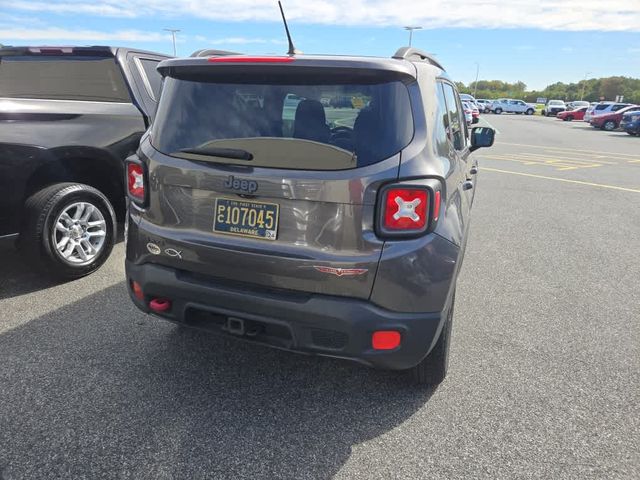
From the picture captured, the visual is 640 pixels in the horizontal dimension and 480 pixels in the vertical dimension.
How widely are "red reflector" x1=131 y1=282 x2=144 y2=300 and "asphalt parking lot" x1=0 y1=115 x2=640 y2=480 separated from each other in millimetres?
510

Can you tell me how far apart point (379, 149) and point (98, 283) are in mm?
3027

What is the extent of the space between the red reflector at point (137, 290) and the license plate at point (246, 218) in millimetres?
605

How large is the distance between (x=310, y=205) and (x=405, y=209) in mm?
410

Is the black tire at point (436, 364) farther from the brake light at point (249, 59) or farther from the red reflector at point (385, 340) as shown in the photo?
the brake light at point (249, 59)

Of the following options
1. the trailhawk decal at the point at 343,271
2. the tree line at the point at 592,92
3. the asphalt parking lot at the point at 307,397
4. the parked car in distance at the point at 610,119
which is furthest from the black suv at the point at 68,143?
the tree line at the point at 592,92

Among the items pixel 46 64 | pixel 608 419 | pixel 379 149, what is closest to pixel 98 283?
pixel 46 64

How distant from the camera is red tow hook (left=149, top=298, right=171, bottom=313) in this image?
250cm

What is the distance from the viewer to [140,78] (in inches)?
188

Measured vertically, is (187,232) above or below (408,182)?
below

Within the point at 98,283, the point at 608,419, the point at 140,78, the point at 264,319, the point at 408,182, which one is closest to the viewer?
the point at 408,182

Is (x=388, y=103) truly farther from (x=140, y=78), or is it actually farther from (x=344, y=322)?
(x=140, y=78)

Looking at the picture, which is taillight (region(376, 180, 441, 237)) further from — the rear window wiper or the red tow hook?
the red tow hook

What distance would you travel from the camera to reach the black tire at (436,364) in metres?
2.56

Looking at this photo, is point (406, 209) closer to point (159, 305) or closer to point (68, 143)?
point (159, 305)
